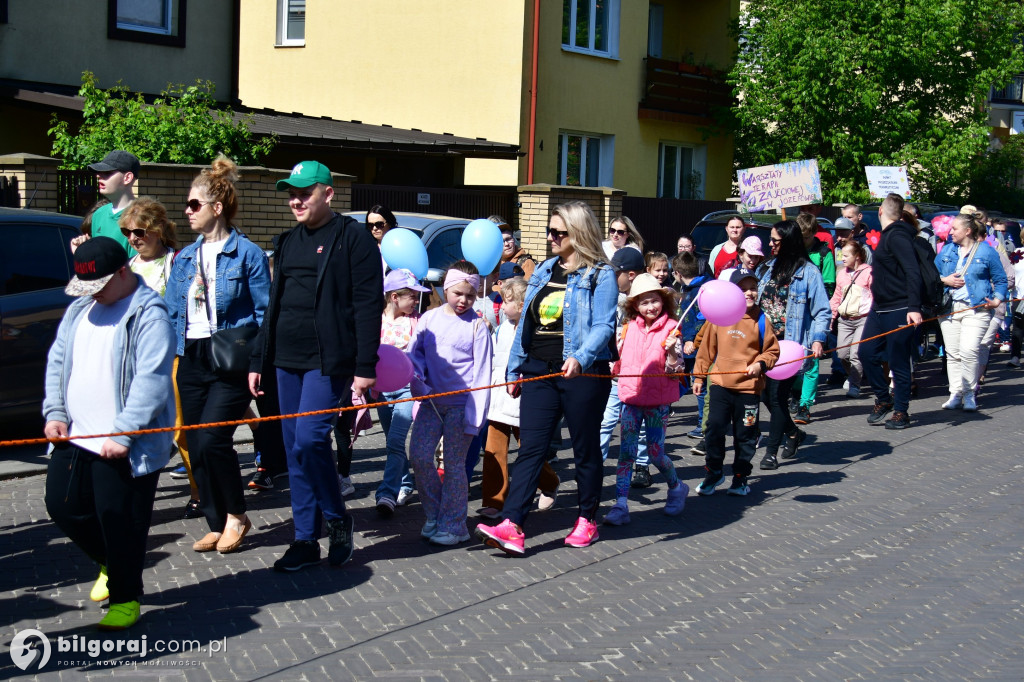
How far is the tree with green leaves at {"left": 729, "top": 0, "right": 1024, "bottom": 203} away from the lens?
A: 24.5 m

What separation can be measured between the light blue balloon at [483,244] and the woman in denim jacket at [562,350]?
8.00ft

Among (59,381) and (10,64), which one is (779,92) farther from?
(59,381)

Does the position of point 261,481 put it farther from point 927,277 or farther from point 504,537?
point 927,277

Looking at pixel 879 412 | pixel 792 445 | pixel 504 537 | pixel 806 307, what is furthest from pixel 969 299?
pixel 504 537

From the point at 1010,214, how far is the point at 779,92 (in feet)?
30.9

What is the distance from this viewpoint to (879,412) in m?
11.6

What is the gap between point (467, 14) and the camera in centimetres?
2253

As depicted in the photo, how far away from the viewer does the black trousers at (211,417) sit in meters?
6.32

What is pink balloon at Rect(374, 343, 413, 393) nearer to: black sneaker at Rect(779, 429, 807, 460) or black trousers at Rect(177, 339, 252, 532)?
black trousers at Rect(177, 339, 252, 532)

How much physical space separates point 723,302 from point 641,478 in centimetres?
166

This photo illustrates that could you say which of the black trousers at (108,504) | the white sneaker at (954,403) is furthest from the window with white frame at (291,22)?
the black trousers at (108,504)

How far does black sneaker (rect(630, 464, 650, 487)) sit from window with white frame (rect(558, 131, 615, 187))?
15.7 meters

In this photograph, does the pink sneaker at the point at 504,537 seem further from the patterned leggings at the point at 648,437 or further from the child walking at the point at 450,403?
the patterned leggings at the point at 648,437

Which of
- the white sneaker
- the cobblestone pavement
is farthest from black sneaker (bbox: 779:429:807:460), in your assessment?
the white sneaker
